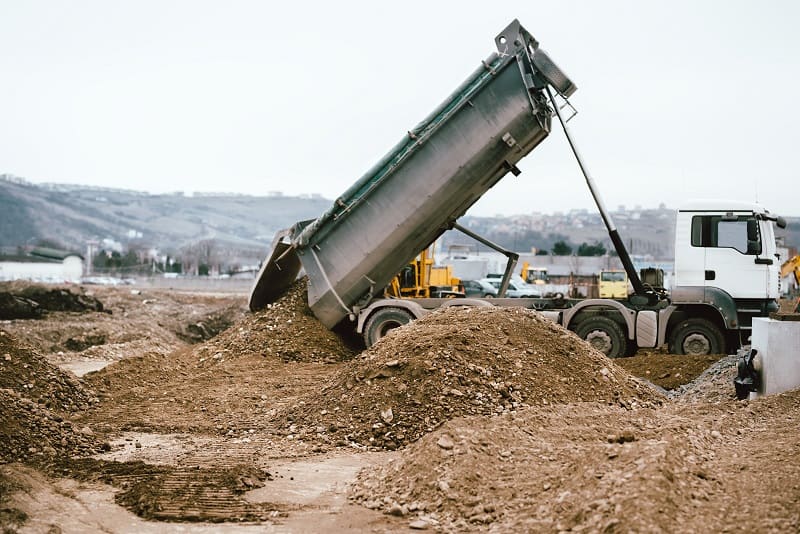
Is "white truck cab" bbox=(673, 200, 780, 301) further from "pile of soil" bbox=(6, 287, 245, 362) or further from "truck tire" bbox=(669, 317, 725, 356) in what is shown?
"pile of soil" bbox=(6, 287, 245, 362)

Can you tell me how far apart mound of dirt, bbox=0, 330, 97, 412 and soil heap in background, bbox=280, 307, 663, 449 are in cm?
323

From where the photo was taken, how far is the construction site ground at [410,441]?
6.74 m

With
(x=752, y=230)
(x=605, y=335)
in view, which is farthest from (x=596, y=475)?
(x=752, y=230)

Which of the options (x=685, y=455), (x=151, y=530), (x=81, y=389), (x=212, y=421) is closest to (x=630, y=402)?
(x=685, y=455)

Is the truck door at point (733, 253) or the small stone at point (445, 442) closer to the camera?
the small stone at point (445, 442)

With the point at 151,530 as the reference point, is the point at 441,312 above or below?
above

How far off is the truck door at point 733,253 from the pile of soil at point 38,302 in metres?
19.7

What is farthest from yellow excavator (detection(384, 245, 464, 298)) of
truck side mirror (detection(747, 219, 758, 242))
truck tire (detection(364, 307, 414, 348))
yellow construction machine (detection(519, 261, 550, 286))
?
yellow construction machine (detection(519, 261, 550, 286))

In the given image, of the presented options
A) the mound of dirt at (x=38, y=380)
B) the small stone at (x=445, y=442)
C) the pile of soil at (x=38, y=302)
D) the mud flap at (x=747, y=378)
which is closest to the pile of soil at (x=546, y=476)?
the small stone at (x=445, y=442)

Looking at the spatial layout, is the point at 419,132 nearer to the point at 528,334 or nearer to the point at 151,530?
the point at 528,334

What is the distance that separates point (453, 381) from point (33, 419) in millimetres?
4370

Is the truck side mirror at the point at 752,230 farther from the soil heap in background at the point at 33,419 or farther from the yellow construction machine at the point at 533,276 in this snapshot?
the yellow construction machine at the point at 533,276

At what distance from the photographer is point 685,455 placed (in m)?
7.27

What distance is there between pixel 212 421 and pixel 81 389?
8.18 ft
